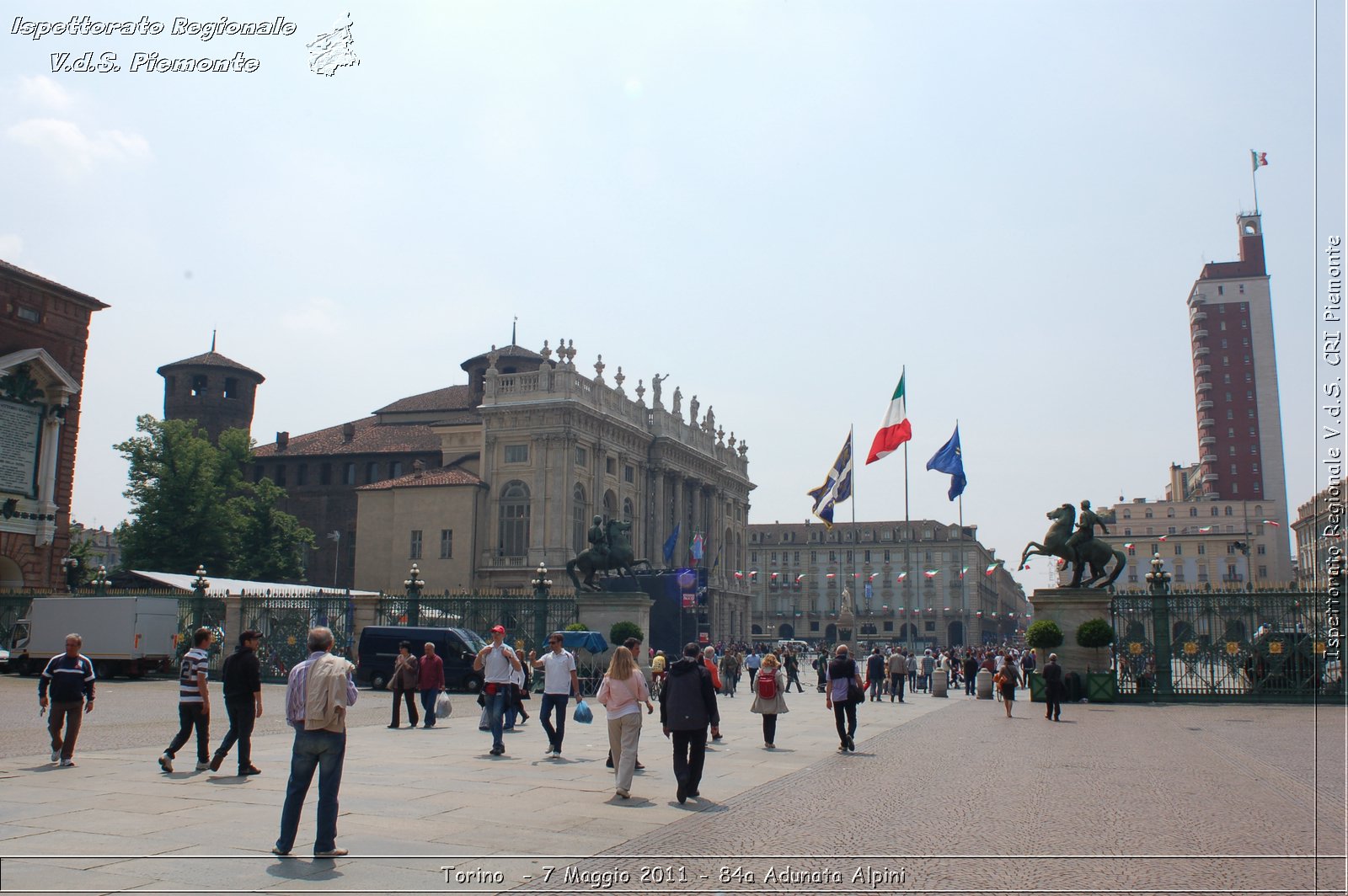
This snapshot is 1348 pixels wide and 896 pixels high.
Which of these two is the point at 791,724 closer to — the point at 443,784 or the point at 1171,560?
the point at 443,784

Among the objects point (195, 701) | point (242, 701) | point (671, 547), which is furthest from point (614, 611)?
point (671, 547)

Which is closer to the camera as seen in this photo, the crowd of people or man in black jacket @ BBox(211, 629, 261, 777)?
the crowd of people

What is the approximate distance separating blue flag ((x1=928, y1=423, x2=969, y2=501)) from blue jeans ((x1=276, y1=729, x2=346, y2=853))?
35.2m

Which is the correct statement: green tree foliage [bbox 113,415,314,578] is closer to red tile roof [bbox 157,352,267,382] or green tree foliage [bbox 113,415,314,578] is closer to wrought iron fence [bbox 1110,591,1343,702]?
red tile roof [bbox 157,352,267,382]

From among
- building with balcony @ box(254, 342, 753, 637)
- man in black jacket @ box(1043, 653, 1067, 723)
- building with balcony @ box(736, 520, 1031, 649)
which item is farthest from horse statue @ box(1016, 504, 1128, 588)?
building with balcony @ box(736, 520, 1031, 649)

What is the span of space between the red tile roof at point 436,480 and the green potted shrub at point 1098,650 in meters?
37.1

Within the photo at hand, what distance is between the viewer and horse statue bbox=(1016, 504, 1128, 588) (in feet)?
98.0

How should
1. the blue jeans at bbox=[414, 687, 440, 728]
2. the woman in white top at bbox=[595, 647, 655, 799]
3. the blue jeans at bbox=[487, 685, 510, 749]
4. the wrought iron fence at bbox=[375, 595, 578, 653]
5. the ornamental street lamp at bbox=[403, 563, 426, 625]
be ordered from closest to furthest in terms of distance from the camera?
the woman in white top at bbox=[595, 647, 655, 799], the blue jeans at bbox=[487, 685, 510, 749], the blue jeans at bbox=[414, 687, 440, 728], the wrought iron fence at bbox=[375, 595, 578, 653], the ornamental street lamp at bbox=[403, 563, 426, 625]

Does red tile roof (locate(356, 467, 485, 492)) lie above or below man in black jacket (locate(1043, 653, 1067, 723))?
above

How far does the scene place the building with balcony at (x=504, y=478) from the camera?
58469mm

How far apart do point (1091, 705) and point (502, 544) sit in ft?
120

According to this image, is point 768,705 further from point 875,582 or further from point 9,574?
point 875,582

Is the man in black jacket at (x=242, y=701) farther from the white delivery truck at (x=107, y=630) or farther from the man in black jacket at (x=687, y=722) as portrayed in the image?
the white delivery truck at (x=107, y=630)

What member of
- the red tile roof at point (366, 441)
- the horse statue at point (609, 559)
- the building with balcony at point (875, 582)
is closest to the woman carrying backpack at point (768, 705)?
the horse statue at point (609, 559)
